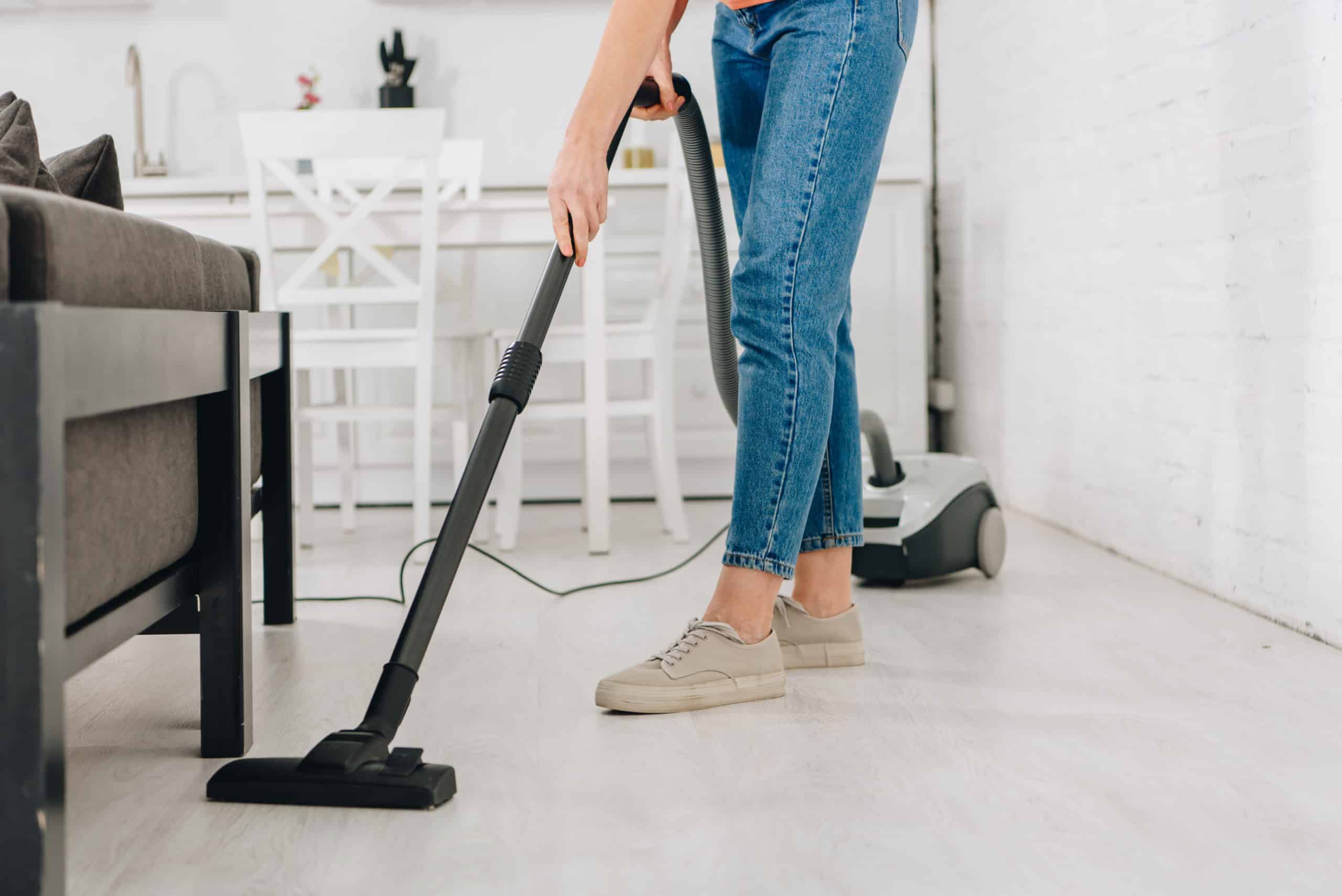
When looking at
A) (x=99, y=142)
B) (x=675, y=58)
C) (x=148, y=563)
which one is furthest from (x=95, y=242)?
(x=675, y=58)

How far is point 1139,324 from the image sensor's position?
2.12 m

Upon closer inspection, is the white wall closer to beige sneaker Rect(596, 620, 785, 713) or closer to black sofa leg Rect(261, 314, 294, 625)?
black sofa leg Rect(261, 314, 294, 625)

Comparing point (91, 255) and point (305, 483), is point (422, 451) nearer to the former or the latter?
point (305, 483)

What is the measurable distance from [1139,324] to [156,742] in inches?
68.7

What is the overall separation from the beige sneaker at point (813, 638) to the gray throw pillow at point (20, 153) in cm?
90

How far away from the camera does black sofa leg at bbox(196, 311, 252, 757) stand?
1.08 meters

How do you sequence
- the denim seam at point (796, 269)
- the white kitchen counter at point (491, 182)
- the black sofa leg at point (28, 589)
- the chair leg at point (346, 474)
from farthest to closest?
1. the white kitchen counter at point (491, 182)
2. the chair leg at point (346, 474)
3. the denim seam at point (796, 269)
4. the black sofa leg at point (28, 589)

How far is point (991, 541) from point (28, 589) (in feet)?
5.33

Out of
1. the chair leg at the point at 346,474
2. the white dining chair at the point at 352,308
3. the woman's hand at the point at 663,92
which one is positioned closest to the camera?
the woman's hand at the point at 663,92

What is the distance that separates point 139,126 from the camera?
11.6 ft

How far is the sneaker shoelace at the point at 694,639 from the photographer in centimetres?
126

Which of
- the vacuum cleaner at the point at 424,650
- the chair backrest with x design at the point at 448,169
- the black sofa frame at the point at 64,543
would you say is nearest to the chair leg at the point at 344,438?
the chair backrest with x design at the point at 448,169

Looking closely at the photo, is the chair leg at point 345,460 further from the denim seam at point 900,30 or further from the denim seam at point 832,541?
the denim seam at point 900,30

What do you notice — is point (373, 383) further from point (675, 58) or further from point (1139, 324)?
point (1139, 324)
